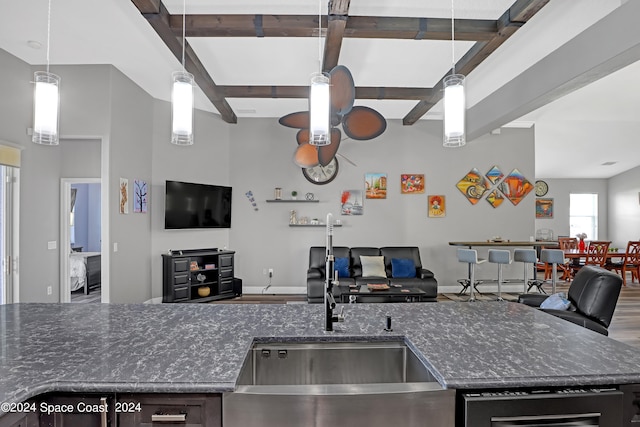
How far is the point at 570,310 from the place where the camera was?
336 centimetres

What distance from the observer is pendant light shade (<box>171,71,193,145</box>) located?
1938 millimetres

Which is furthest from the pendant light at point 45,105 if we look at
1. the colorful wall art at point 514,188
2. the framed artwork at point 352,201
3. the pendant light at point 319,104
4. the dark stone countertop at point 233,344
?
the colorful wall art at point 514,188

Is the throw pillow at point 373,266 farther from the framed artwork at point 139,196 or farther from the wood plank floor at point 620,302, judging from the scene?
the framed artwork at point 139,196

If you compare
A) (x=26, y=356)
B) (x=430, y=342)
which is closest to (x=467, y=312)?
(x=430, y=342)

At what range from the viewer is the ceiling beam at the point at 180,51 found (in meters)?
3.08

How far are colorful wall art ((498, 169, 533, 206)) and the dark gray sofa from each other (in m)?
2.21

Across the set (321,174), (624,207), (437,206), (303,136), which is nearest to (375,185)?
(321,174)

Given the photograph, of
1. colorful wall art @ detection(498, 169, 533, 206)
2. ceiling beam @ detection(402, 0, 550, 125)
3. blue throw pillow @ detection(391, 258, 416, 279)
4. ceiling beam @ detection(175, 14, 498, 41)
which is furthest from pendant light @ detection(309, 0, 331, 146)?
colorful wall art @ detection(498, 169, 533, 206)

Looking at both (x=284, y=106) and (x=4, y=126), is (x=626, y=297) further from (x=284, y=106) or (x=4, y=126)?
(x=4, y=126)

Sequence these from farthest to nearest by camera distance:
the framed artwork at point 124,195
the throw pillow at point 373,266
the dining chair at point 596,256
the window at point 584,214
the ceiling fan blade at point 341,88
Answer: the window at point 584,214 → the dining chair at point 596,256 → the throw pillow at point 373,266 → the framed artwork at point 124,195 → the ceiling fan blade at point 341,88

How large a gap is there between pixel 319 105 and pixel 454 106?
2.47 feet

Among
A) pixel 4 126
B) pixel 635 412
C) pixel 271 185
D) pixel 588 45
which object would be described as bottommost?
pixel 635 412

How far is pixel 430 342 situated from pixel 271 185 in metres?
5.43

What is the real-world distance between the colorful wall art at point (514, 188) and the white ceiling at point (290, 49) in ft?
4.68
